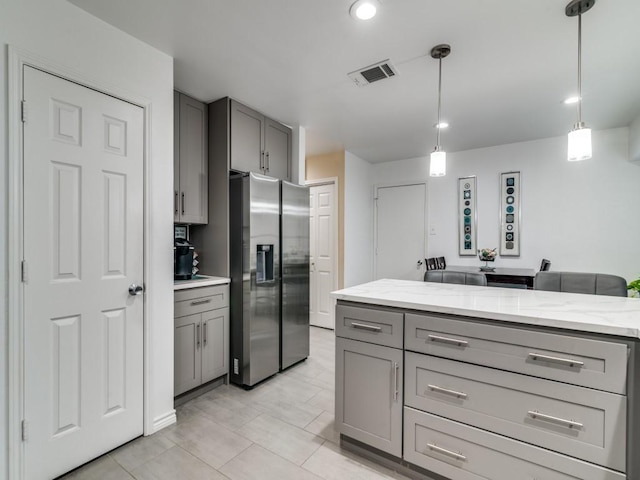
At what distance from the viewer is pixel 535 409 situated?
4.29ft

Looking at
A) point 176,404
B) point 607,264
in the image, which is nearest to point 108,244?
point 176,404

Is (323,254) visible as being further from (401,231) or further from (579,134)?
(579,134)

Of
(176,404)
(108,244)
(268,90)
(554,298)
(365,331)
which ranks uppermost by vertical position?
(268,90)

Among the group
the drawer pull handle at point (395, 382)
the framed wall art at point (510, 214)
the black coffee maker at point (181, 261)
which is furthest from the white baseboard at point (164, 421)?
the framed wall art at point (510, 214)

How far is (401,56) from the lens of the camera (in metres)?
2.14

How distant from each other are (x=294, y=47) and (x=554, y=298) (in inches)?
90.4

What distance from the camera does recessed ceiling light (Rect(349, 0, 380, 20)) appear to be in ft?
5.32

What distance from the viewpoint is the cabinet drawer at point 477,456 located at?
125 centimetres

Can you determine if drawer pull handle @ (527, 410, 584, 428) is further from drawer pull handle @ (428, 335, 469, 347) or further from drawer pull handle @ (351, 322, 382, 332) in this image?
drawer pull handle @ (351, 322, 382, 332)

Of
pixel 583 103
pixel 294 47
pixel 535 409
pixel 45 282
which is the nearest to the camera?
pixel 535 409

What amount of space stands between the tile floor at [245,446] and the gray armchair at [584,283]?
170 cm

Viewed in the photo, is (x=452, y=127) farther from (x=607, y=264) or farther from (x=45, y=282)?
(x=45, y=282)

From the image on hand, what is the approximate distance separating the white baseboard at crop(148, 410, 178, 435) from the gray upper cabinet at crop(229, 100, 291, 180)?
2.03 m

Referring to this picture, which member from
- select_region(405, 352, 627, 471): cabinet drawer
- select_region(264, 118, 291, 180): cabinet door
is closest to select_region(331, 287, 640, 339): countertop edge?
select_region(405, 352, 627, 471): cabinet drawer
